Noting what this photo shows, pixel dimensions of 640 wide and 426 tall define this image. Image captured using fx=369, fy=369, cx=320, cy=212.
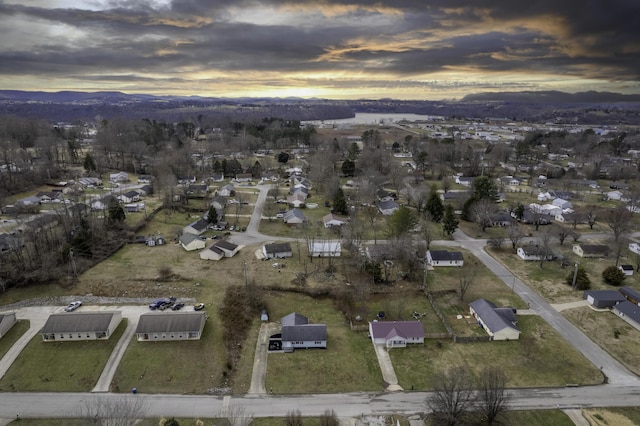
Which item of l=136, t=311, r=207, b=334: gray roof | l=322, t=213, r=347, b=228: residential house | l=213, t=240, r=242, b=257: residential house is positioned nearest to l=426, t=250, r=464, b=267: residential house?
l=322, t=213, r=347, b=228: residential house

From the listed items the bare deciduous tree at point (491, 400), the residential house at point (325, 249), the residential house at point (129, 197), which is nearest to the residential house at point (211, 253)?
the residential house at point (325, 249)

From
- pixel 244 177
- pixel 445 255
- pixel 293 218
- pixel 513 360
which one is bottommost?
pixel 513 360

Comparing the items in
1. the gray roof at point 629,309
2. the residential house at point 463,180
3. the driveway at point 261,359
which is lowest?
the driveway at point 261,359

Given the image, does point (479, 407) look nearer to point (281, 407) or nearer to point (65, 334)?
point (281, 407)

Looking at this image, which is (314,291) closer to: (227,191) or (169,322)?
(169,322)

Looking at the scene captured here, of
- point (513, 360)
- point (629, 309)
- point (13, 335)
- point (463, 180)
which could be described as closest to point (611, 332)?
point (629, 309)

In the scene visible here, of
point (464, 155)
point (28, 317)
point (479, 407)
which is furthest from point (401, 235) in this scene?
point (464, 155)

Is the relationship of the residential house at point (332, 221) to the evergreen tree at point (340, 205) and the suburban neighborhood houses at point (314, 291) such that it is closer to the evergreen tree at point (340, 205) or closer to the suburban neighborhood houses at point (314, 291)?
the suburban neighborhood houses at point (314, 291)

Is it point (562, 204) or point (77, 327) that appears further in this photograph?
point (562, 204)
